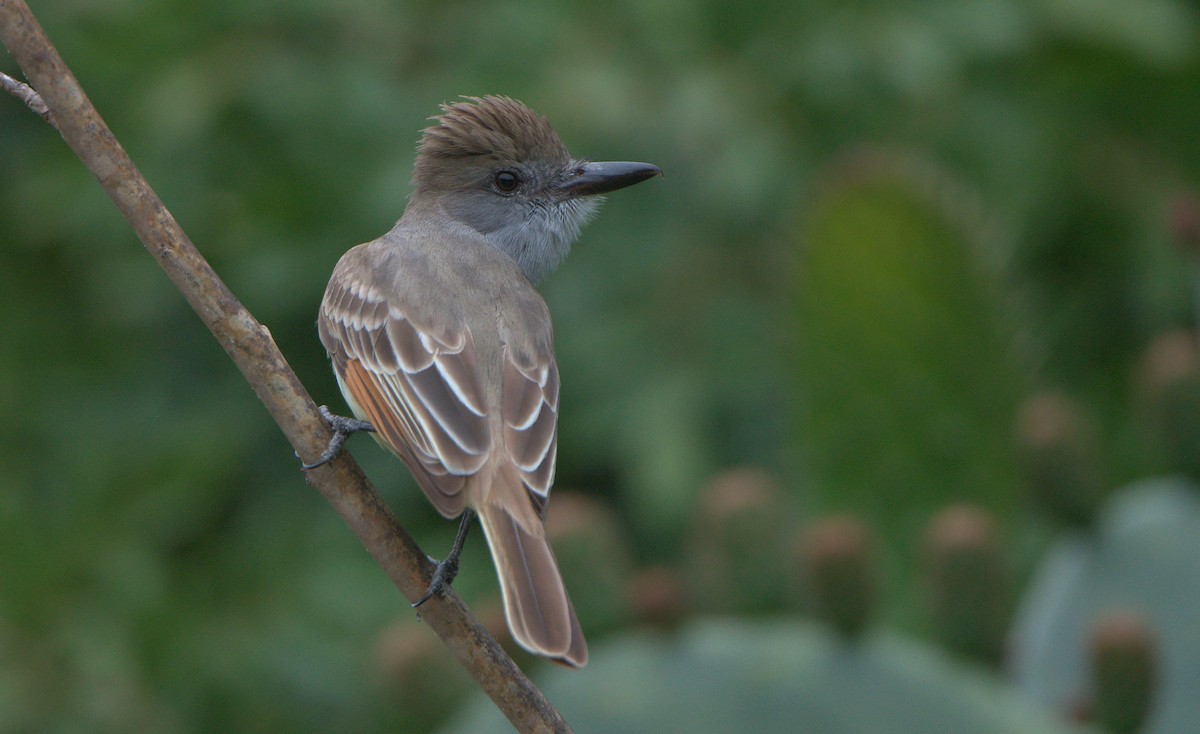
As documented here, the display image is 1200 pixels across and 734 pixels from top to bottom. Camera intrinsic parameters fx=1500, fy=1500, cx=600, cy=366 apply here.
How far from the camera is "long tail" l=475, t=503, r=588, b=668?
212cm

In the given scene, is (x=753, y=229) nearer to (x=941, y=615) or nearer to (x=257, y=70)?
(x=257, y=70)

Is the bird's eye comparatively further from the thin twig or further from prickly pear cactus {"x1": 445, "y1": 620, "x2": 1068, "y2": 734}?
the thin twig

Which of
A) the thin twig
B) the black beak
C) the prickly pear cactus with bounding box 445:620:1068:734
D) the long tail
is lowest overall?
the prickly pear cactus with bounding box 445:620:1068:734

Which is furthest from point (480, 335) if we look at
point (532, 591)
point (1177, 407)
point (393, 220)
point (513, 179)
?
point (393, 220)

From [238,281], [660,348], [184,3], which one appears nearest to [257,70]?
[184,3]

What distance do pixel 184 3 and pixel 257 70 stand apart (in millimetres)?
368

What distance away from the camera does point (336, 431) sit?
100 inches

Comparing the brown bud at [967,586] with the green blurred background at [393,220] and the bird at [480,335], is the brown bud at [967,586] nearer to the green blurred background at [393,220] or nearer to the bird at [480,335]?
the green blurred background at [393,220]

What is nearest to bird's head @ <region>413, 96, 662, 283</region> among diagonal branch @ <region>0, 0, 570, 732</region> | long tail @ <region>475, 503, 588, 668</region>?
long tail @ <region>475, 503, 588, 668</region>

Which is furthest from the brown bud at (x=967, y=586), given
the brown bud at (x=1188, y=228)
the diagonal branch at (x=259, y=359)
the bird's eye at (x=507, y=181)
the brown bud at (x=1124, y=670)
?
the diagonal branch at (x=259, y=359)

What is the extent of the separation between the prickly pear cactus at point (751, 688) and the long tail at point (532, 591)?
116cm

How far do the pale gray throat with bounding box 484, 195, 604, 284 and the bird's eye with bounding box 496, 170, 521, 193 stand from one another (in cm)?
7

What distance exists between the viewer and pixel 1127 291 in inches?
244

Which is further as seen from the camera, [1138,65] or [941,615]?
[1138,65]
